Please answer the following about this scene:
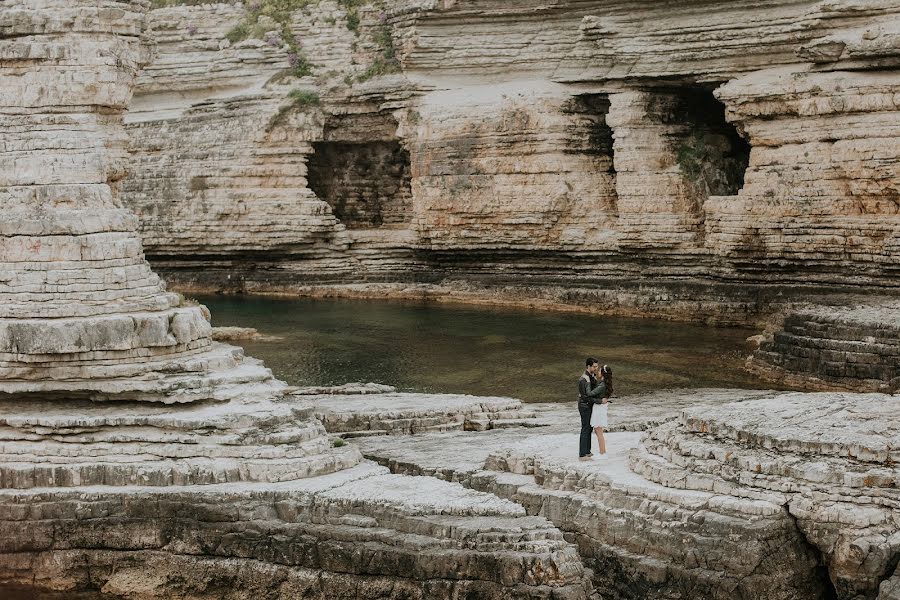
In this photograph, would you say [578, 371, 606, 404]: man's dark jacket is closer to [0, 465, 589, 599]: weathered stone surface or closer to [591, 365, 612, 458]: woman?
[591, 365, 612, 458]: woman

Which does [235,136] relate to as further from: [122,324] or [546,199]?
[122,324]

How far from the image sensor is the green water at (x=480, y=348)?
24.8 m

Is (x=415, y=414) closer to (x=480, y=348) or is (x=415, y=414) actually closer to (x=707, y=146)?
(x=480, y=348)

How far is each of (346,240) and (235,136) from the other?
4106 mm

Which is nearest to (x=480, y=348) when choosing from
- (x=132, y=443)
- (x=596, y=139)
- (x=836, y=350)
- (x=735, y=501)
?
(x=836, y=350)

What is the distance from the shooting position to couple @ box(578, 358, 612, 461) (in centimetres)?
1570

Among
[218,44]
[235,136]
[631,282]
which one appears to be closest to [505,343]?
[631,282]

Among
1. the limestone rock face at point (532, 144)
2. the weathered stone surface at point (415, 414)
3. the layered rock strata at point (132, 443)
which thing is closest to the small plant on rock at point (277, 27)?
the limestone rock face at point (532, 144)

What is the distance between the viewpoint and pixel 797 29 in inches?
1138

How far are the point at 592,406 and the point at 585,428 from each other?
10.6 inches

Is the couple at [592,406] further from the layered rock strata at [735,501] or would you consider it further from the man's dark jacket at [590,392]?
the layered rock strata at [735,501]

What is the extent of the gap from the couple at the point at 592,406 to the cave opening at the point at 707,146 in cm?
1764

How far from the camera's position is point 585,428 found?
1572cm

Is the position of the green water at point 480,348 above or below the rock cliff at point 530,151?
below
